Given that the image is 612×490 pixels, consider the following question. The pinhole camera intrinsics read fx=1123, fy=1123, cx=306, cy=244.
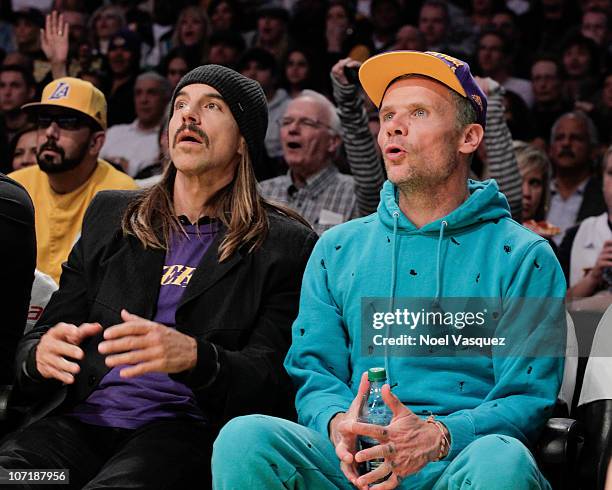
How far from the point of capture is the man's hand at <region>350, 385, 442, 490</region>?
2.60m

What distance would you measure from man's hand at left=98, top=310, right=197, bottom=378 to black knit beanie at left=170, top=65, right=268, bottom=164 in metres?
0.95

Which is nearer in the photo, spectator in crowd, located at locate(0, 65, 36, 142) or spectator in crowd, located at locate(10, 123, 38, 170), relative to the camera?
spectator in crowd, located at locate(10, 123, 38, 170)

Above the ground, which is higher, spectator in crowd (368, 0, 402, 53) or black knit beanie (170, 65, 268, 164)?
spectator in crowd (368, 0, 402, 53)

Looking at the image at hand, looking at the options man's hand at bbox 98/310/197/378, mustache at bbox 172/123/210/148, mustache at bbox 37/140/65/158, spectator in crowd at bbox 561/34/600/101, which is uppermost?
spectator in crowd at bbox 561/34/600/101

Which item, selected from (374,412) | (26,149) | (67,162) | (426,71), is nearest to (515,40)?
(26,149)

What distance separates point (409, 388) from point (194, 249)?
841mm

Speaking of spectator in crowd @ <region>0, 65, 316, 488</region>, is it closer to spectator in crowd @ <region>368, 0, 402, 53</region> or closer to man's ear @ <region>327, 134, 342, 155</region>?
man's ear @ <region>327, 134, 342, 155</region>

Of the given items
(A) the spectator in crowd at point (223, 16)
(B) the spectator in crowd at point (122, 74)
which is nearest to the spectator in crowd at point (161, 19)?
(A) the spectator in crowd at point (223, 16)

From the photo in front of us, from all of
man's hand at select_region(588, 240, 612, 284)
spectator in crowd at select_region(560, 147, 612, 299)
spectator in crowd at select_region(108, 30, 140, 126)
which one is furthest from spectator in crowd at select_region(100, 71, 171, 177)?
man's hand at select_region(588, 240, 612, 284)

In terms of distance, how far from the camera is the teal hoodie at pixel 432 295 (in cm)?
285

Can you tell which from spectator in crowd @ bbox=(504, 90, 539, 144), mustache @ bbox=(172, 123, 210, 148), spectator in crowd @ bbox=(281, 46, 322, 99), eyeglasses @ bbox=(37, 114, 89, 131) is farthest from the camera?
spectator in crowd @ bbox=(281, 46, 322, 99)

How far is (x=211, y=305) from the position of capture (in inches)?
128

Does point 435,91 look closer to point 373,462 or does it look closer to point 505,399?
point 505,399

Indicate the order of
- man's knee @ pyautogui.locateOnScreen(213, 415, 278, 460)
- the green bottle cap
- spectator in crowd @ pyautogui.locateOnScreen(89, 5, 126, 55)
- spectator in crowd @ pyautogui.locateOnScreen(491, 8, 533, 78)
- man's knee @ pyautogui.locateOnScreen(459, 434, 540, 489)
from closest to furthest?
man's knee @ pyautogui.locateOnScreen(459, 434, 540, 489) < man's knee @ pyautogui.locateOnScreen(213, 415, 278, 460) < the green bottle cap < spectator in crowd @ pyautogui.locateOnScreen(491, 8, 533, 78) < spectator in crowd @ pyautogui.locateOnScreen(89, 5, 126, 55)
